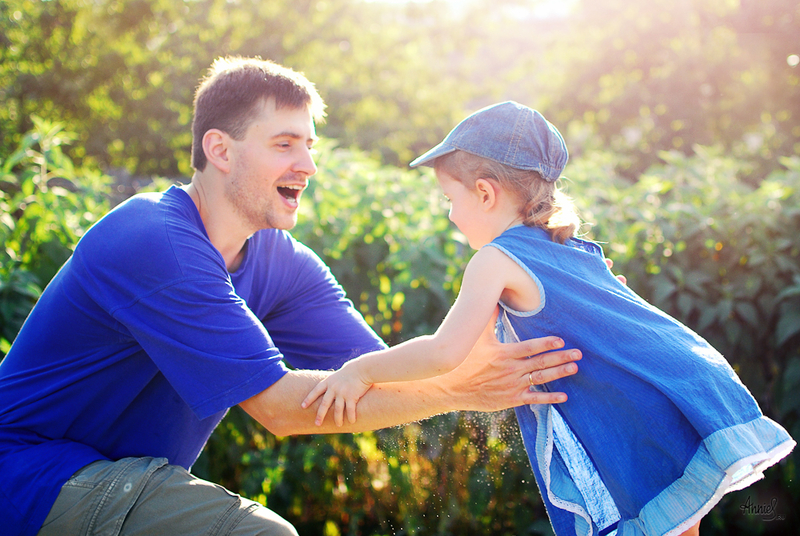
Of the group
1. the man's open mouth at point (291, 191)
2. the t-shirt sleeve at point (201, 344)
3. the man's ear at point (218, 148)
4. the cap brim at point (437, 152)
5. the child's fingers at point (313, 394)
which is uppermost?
the man's ear at point (218, 148)

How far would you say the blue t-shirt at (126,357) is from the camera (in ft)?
5.98

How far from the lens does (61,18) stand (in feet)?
40.3

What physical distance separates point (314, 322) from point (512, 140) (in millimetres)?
986

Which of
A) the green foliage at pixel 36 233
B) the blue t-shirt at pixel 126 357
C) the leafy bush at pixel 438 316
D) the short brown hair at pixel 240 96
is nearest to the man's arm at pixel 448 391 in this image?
the blue t-shirt at pixel 126 357

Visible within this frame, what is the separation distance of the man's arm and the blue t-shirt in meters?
0.10

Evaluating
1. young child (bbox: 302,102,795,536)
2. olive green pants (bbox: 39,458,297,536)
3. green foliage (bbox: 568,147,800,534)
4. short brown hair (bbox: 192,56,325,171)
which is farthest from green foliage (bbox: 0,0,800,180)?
olive green pants (bbox: 39,458,297,536)

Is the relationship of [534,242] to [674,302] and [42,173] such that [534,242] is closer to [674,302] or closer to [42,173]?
[674,302]

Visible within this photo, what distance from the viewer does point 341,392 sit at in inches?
79.4

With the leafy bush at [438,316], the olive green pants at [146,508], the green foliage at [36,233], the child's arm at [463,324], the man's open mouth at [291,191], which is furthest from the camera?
the leafy bush at [438,316]

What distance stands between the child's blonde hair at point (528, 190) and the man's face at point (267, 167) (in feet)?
2.01

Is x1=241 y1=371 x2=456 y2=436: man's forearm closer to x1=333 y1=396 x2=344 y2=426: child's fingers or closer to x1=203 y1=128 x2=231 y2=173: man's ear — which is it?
x1=333 y1=396 x2=344 y2=426: child's fingers

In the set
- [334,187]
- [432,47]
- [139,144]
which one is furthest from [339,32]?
[334,187]

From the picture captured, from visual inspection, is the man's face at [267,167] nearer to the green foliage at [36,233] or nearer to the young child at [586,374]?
the young child at [586,374]

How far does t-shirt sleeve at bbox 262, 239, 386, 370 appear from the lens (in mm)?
2418
